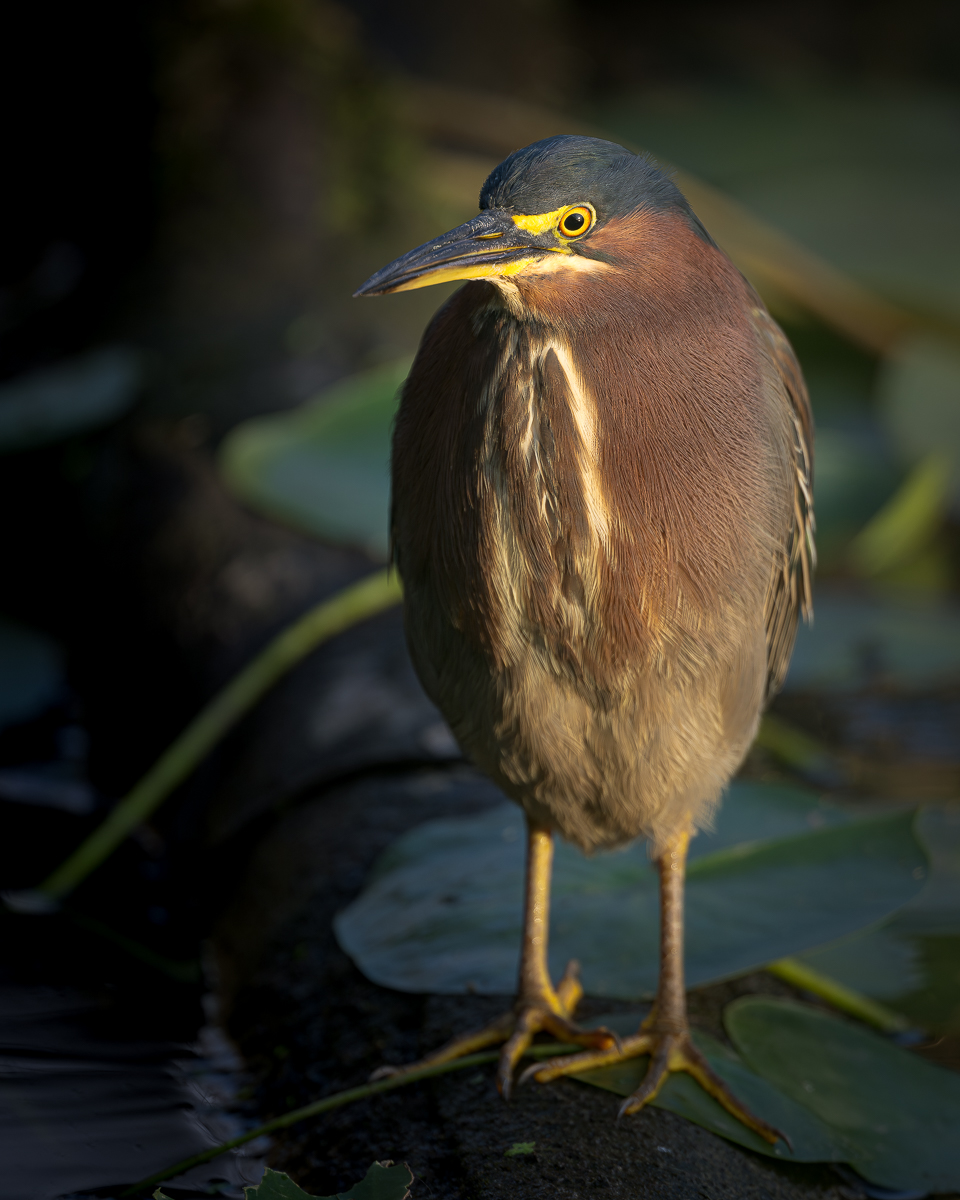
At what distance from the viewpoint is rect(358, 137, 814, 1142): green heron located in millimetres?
1959

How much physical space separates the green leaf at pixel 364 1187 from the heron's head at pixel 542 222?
1338mm

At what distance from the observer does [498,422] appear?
2018 mm

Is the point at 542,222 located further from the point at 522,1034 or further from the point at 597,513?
the point at 522,1034

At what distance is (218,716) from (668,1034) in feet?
5.48

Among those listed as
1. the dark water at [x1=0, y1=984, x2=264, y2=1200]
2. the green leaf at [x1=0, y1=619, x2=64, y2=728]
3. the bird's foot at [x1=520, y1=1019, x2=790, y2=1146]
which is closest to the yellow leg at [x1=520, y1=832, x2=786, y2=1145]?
the bird's foot at [x1=520, y1=1019, x2=790, y2=1146]

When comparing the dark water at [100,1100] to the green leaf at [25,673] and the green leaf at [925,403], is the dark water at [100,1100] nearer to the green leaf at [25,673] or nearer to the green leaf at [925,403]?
the green leaf at [25,673]

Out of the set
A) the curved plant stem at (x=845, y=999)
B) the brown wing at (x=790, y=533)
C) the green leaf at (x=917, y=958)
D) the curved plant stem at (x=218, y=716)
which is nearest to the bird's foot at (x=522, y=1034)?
the curved plant stem at (x=845, y=999)

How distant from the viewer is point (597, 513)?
2061 millimetres

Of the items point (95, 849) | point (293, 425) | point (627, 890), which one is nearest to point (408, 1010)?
point (627, 890)

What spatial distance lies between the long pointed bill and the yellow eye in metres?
0.05

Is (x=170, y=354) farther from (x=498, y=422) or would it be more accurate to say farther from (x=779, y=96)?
(x=779, y=96)

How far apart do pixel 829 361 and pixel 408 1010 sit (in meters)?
4.49

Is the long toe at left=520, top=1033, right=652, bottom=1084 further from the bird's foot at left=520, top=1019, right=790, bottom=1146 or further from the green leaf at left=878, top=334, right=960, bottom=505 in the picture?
the green leaf at left=878, top=334, right=960, bottom=505

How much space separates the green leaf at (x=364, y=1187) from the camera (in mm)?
1854
